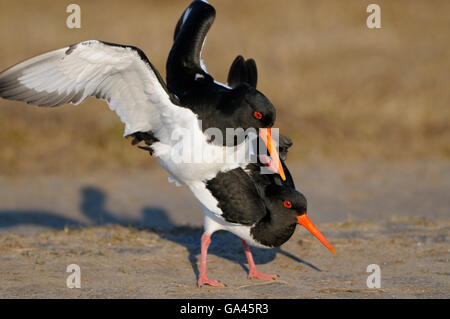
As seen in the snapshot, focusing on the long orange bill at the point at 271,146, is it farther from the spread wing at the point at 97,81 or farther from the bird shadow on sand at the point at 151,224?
the bird shadow on sand at the point at 151,224

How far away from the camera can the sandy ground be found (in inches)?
212

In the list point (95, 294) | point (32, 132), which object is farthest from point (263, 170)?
point (32, 132)

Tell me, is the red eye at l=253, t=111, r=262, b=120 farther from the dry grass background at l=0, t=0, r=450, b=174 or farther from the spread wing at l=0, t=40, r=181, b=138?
the dry grass background at l=0, t=0, r=450, b=174

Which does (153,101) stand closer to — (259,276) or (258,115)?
(258,115)

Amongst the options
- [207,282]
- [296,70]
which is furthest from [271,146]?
[296,70]

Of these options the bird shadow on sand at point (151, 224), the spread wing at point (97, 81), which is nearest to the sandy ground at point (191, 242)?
the bird shadow on sand at point (151, 224)

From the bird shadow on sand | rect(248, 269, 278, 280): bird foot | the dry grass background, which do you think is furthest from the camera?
the dry grass background

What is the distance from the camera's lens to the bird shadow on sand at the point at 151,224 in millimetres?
6523

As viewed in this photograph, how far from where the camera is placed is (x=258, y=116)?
213 inches

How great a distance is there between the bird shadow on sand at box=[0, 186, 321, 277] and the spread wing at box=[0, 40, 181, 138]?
1623 millimetres

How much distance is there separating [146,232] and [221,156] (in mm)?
2005

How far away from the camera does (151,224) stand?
8.71m

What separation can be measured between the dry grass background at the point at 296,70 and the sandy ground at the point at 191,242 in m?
1.23

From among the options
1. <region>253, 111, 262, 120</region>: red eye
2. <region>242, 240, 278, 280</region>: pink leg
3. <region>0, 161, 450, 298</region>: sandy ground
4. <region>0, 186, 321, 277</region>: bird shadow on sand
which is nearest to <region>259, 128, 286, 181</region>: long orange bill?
<region>253, 111, 262, 120</region>: red eye
